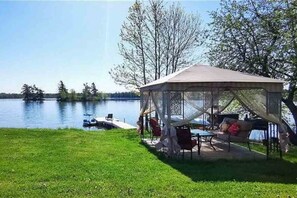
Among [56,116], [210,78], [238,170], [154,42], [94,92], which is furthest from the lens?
[94,92]

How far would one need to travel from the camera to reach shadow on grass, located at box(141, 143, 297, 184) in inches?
256

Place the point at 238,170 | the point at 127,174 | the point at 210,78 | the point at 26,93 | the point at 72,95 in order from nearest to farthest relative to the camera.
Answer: the point at 127,174 → the point at 238,170 → the point at 210,78 → the point at 72,95 → the point at 26,93

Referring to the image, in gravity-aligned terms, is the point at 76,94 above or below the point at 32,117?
above

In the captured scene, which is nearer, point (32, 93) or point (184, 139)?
point (184, 139)

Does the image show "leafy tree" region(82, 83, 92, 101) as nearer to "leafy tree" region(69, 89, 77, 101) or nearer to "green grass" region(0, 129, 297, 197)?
"leafy tree" region(69, 89, 77, 101)

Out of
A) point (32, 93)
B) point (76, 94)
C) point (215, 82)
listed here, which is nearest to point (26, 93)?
point (32, 93)

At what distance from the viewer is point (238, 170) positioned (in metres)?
7.26

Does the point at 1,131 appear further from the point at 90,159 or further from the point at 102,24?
the point at 102,24

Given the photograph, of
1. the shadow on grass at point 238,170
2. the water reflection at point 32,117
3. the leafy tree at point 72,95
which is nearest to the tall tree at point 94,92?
the leafy tree at point 72,95

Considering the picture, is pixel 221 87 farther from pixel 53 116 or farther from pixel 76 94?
pixel 76 94

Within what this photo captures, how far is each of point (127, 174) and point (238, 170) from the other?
Answer: 99.1 inches

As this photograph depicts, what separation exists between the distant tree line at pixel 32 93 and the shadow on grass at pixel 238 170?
102m

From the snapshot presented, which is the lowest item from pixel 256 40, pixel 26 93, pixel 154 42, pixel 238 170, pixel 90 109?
pixel 90 109

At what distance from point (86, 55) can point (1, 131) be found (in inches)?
444
